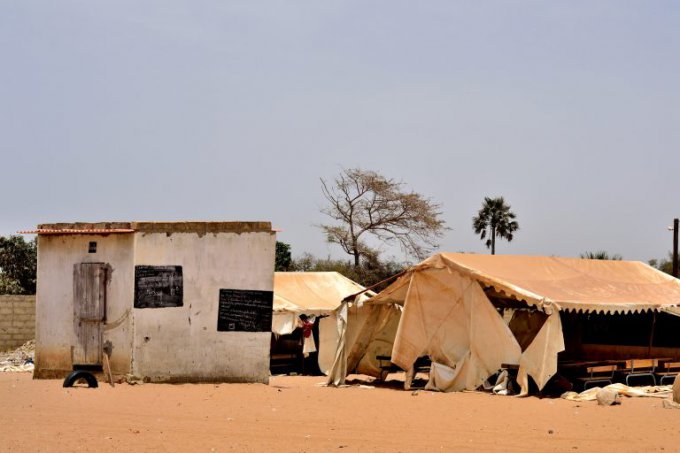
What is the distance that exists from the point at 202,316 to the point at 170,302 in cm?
64

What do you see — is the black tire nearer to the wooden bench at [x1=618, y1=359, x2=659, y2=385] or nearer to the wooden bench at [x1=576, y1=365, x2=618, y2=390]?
the wooden bench at [x1=576, y1=365, x2=618, y2=390]

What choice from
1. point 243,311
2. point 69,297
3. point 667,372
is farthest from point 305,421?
point 667,372

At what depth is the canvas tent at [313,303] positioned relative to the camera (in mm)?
23188

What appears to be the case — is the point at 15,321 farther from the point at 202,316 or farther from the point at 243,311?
the point at 243,311

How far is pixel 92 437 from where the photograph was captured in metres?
11.7

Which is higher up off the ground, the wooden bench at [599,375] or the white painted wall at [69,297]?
the white painted wall at [69,297]

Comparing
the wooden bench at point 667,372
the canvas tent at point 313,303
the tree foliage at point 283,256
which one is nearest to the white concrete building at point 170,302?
the canvas tent at point 313,303

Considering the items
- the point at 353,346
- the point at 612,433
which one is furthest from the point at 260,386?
the point at 612,433

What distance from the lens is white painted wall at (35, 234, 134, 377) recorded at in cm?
1859

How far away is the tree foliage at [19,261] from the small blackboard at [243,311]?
2364 cm

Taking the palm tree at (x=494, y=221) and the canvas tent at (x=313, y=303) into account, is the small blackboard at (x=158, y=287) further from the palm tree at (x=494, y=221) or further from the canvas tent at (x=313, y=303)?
the palm tree at (x=494, y=221)

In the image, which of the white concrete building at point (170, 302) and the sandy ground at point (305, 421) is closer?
the sandy ground at point (305, 421)

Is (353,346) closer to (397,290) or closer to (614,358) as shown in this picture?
(397,290)

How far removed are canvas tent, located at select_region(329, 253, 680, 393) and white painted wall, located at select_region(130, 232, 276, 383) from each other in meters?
2.53
